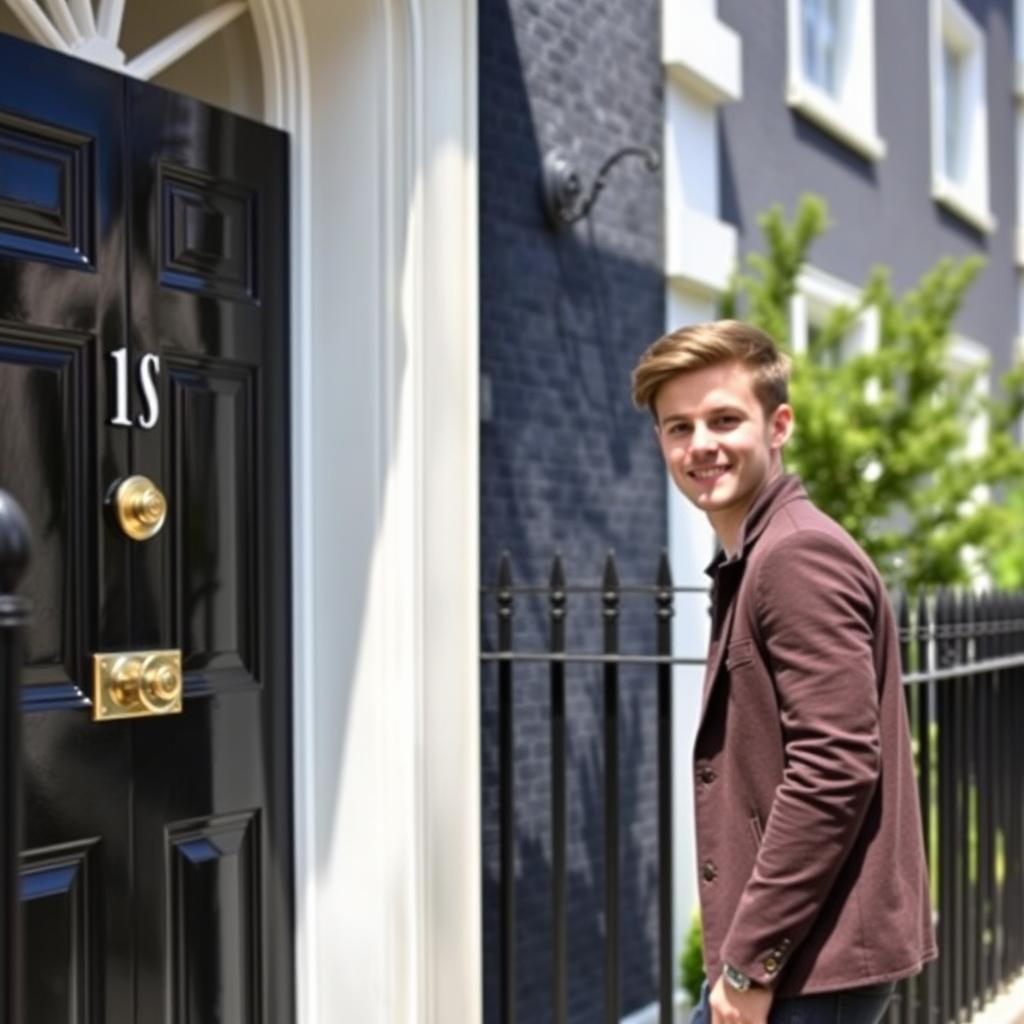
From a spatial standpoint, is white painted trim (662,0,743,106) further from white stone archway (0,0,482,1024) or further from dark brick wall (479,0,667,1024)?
white stone archway (0,0,482,1024)

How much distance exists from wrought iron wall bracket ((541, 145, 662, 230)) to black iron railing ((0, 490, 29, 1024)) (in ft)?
11.9

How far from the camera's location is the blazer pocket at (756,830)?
2.51 meters

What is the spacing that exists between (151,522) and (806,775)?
1.71 meters

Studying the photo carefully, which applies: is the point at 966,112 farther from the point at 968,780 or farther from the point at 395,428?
the point at 395,428

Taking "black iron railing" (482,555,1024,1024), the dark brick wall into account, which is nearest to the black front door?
"black iron railing" (482,555,1024,1024)

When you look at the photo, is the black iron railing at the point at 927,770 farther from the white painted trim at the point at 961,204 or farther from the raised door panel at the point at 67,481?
the white painted trim at the point at 961,204

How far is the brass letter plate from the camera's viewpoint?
132 inches

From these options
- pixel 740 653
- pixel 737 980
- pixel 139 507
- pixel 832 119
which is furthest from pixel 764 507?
pixel 832 119

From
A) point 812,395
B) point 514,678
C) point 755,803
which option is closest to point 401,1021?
point 514,678

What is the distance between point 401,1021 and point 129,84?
2.34 meters

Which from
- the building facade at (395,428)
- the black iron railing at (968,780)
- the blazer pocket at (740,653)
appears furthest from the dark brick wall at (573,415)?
the blazer pocket at (740,653)

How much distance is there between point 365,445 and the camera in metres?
4.02

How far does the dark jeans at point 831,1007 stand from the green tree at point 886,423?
442 cm

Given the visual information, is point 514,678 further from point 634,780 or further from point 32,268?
point 32,268
